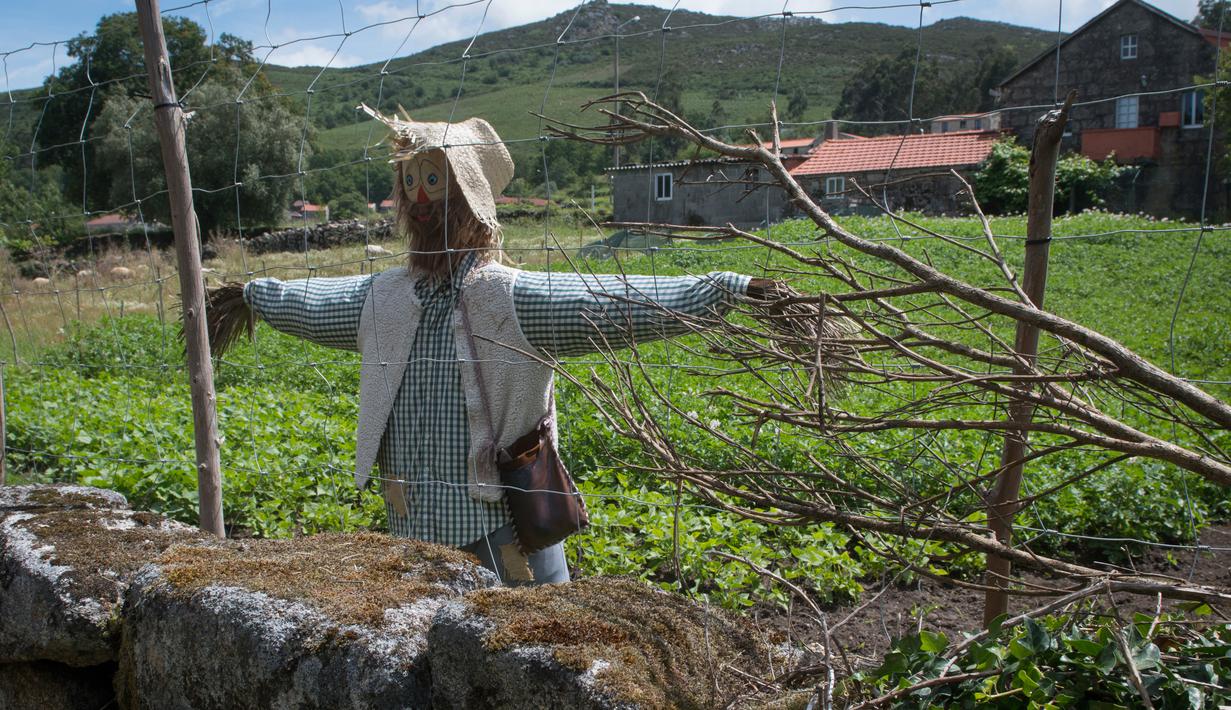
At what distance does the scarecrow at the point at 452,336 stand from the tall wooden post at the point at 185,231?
27 centimetres

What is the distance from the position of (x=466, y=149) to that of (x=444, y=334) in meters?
0.59

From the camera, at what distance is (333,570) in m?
2.50

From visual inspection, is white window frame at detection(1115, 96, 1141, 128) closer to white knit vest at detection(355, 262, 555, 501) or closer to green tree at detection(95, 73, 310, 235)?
white knit vest at detection(355, 262, 555, 501)

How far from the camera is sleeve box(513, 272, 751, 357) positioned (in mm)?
2637

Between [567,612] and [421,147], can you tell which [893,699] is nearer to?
[567,612]

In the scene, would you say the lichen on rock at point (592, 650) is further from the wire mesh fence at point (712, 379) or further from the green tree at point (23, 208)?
the green tree at point (23, 208)

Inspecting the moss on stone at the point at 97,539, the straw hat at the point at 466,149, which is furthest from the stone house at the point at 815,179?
the moss on stone at the point at 97,539

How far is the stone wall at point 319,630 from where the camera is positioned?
1861 millimetres

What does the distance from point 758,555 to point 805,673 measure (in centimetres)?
222

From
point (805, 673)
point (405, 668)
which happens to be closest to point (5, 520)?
point (405, 668)

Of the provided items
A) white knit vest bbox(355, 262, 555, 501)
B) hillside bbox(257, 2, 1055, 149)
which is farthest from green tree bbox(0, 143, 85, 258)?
hillside bbox(257, 2, 1055, 149)

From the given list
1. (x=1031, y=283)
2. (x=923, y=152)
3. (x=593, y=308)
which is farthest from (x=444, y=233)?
(x=923, y=152)

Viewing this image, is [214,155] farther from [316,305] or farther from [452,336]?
[452,336]

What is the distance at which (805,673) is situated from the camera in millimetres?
1833
